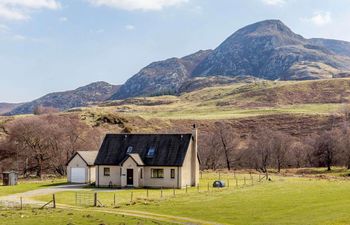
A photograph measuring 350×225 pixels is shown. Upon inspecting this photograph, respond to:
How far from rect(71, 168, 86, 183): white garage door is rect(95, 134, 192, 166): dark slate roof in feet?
17.4

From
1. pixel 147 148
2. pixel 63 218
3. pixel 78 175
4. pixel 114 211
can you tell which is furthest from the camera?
pixel 78 175

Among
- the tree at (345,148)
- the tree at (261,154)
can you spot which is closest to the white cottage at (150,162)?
the tree at (261,154)

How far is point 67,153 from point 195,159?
130 ft

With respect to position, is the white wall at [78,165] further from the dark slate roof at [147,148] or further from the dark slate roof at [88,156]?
the dark slate roof at [147,148]

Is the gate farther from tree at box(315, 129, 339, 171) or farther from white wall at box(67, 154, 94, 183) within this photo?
tree at box(315, 129, 339, 171)

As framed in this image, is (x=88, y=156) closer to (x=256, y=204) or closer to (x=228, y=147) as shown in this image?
(x=256, y=204)

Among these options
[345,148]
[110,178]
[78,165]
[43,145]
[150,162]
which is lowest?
[110,178]

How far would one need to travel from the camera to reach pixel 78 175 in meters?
80.8

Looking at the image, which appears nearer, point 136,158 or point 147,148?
point 136,158

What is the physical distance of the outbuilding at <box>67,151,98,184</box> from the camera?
80375 mm

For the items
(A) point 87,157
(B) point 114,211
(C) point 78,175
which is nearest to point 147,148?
(A) point 87,157

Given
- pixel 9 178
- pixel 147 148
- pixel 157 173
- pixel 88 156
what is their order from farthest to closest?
pixel 88 156
pixel 9 178
pixel 147 148
pixel 157 173

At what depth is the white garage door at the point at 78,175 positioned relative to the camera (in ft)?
264

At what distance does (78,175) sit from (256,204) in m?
40.0
